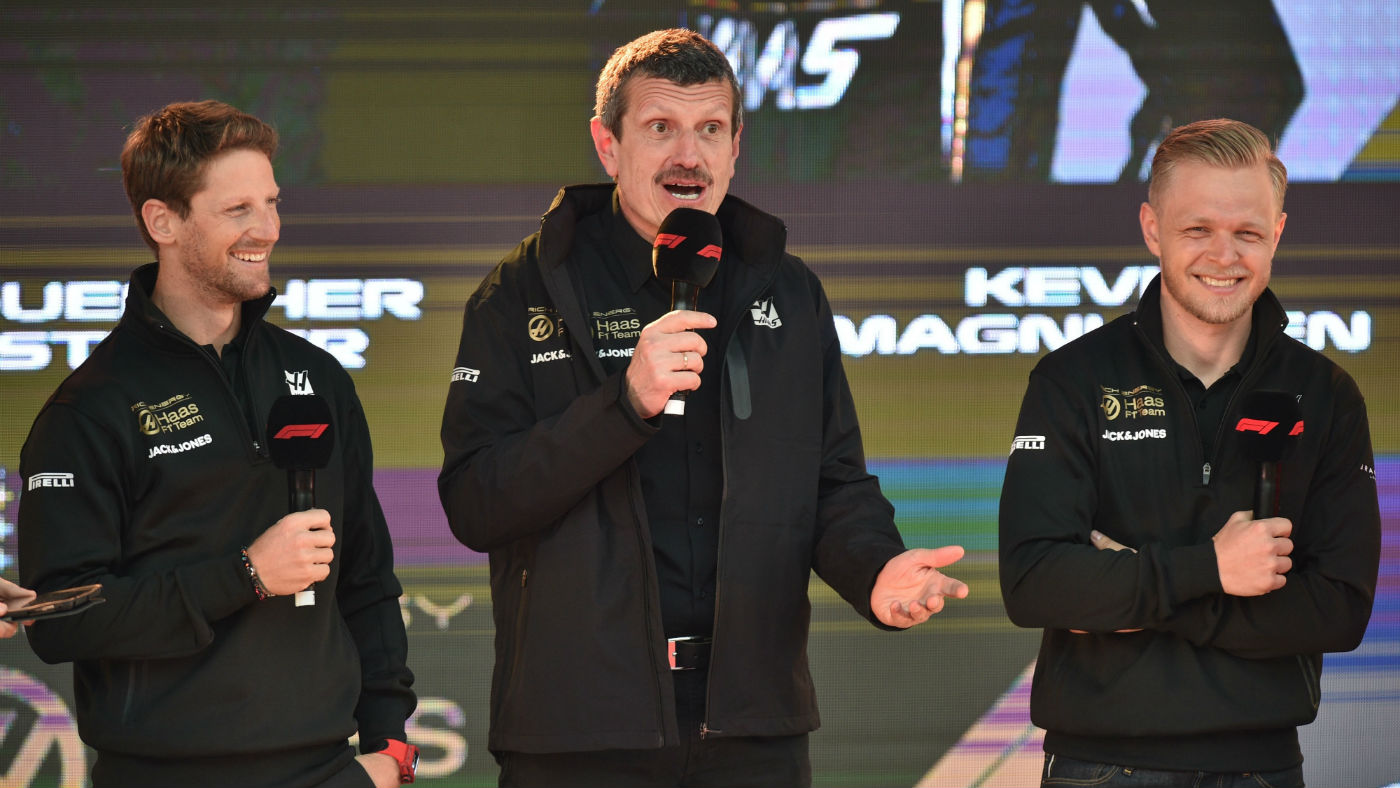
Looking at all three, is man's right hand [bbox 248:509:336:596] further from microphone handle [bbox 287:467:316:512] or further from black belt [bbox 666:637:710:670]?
black belt [bbox 666:637:710:670]

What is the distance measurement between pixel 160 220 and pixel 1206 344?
188 centimetres

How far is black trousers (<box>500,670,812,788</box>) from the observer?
2469 mm

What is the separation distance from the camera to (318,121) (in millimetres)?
4148

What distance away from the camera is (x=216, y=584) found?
7.79 ft

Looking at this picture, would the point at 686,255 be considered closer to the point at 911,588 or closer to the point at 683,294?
the point at 683,294

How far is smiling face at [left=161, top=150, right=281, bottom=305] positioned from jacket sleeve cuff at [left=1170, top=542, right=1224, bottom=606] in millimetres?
1620

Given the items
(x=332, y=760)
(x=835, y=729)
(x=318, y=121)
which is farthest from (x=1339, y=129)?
(x=332, y=760)

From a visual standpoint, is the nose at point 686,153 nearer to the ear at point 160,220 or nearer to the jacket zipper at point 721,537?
the jacket zipper at point 721,537

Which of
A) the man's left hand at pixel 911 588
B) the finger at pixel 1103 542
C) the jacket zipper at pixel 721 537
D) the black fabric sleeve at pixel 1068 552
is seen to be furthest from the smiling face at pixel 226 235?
the finger at pixel 1103 542

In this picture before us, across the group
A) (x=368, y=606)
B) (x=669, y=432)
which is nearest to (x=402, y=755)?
(x=368, y=606)

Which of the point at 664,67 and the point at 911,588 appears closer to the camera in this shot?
the point at 911,588

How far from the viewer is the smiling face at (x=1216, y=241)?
2693 millimetres

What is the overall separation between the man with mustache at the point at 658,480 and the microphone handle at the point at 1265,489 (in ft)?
1.86

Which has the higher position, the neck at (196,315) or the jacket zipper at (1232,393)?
the neck at (196,315)
